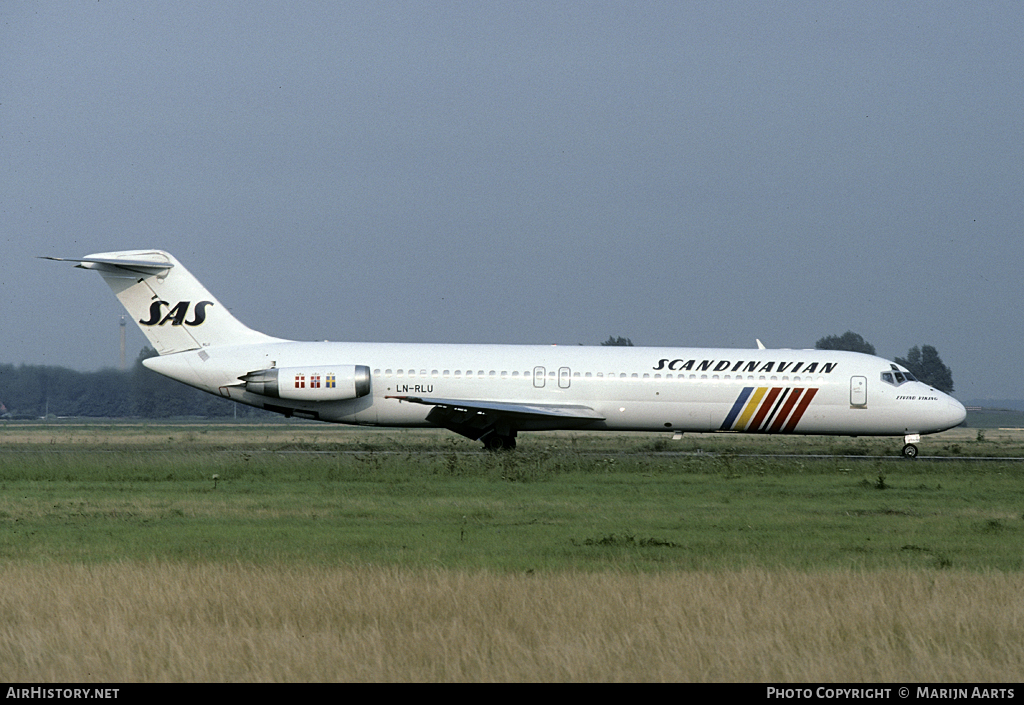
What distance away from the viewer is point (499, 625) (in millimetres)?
9031

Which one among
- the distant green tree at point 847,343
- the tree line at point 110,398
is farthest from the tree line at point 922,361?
the tree line at point 110,398

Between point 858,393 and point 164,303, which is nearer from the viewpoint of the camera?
point 858,393

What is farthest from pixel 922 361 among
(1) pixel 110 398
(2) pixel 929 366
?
(1) pixel 110 398

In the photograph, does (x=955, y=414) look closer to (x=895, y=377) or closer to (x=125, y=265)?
(x=895, y=377)

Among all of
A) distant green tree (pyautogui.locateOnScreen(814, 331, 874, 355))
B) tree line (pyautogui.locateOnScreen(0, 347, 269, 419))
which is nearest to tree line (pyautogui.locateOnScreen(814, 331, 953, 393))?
distant green tree (pyautogui.locateOnScreen(814, 331, 874, 355))

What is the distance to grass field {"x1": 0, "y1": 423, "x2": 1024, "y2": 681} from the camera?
8023mm

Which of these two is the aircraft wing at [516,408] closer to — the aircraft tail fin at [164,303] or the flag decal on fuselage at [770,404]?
the flag decal on fuselage at [770,404]

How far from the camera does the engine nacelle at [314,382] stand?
31.9 metres

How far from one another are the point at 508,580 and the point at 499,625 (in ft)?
5.62

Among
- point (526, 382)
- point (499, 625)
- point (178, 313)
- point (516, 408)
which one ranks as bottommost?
point (499, 625)

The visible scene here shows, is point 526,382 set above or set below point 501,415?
above

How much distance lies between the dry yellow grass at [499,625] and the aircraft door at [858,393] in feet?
69.5

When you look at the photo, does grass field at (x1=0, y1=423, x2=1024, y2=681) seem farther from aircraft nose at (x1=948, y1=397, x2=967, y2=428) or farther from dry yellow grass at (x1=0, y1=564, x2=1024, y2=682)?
aircraft nose at (x1=948, y1=397, x2=967, y2=428)
